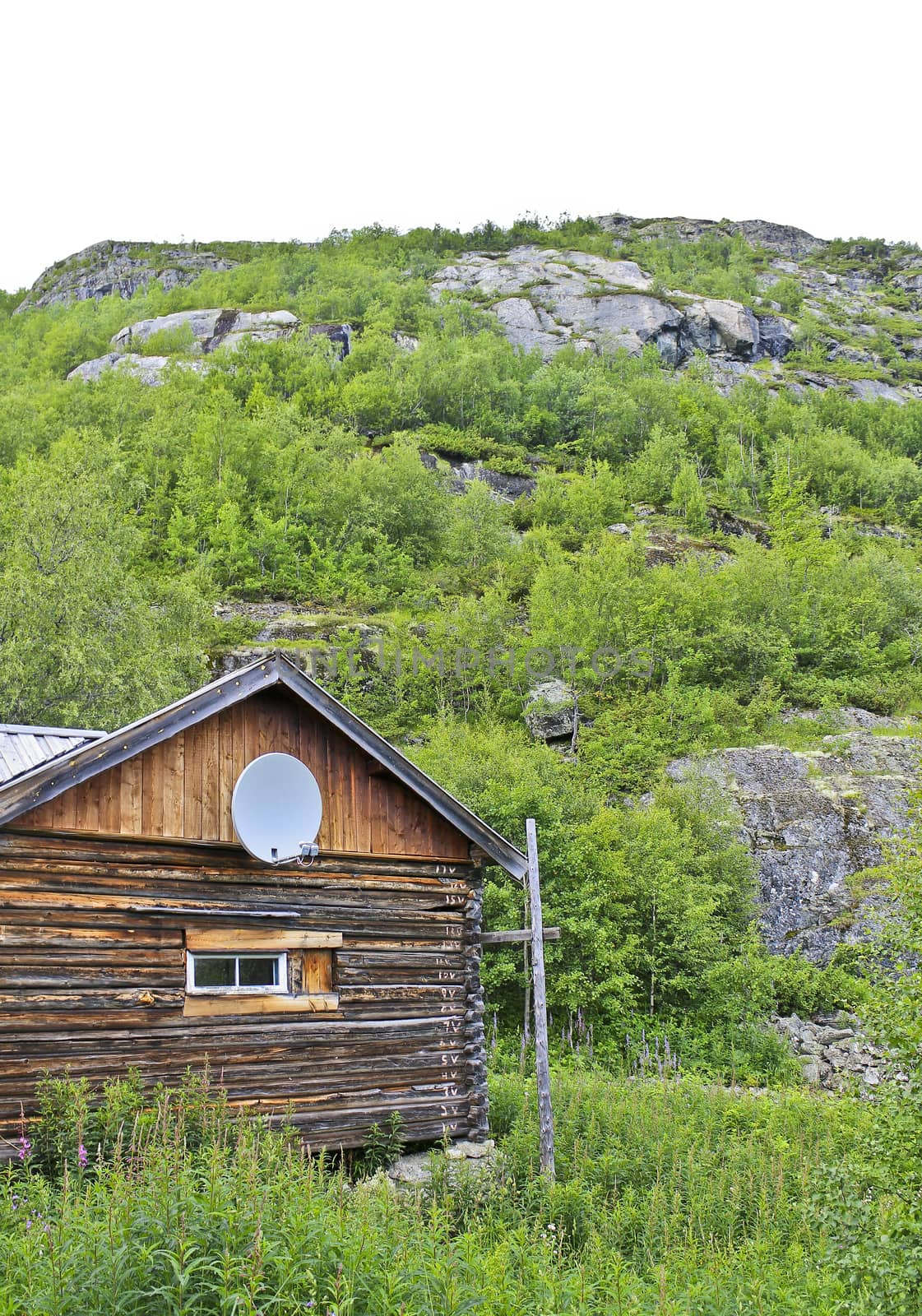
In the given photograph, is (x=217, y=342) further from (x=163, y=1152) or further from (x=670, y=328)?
(x=163, y=1152)

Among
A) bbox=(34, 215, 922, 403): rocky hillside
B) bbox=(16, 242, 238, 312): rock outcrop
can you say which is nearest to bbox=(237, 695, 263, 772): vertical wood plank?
bbox=(34, 215, 922, 403): rocky hillside

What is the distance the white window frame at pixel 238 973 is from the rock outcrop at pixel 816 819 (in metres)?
16.8

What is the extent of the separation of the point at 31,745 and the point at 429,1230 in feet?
25.1

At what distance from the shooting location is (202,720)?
12.0m

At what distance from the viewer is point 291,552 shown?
48.8 m

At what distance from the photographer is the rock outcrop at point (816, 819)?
2662 cm

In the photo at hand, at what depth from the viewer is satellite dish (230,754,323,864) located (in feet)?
38.5

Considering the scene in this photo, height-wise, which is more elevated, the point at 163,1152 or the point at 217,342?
the point at 217,342

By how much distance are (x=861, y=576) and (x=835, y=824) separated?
20706 millimetres

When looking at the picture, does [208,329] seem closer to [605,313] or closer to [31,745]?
[605,313]

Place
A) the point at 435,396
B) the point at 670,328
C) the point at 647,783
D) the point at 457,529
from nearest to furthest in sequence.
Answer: the point at 647,783 < the point at 457,529 < the point at 435,396 < the point at 670,328

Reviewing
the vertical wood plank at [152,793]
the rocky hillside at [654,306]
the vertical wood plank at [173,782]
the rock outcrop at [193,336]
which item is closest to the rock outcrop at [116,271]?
the rocky hillside at [654,306]

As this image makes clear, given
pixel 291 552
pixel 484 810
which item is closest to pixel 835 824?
pixel 484 810

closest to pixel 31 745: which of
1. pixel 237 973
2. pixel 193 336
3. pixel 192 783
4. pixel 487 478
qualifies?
pixel 192 783
